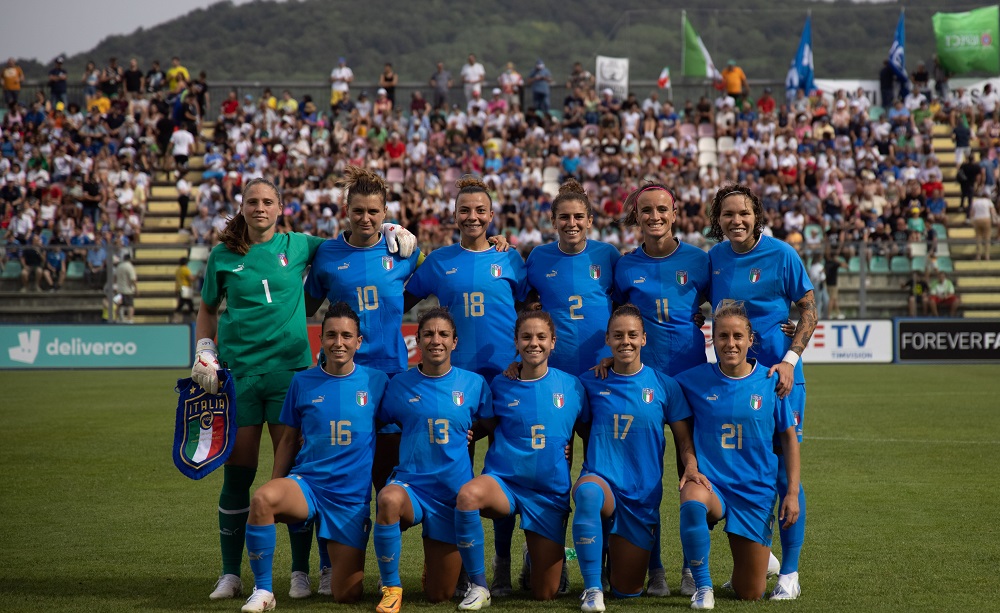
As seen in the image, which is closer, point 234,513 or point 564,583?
point 564,583

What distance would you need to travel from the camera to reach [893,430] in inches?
460

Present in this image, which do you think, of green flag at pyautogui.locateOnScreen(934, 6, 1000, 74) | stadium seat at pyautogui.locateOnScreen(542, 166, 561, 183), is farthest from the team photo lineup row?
green flag at pyautogui.locateOnScreen(934, 6, 1000, 74)

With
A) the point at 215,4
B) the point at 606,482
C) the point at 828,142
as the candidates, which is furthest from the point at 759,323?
the point at 215,4

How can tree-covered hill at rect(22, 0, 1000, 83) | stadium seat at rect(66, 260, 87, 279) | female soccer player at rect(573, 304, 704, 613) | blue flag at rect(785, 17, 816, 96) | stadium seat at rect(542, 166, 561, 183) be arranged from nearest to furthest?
1. female soccer player at rect(573, 304, 704, 613)
2. stadium seat at rect(66, 260, 87, 279)
3. stadium seat at rect(542, 166, 561, 183)
4. blue flag at rect(785, 17, 816, 96)
5. tree-covered hill at rect(22, 0, 1000, 83)

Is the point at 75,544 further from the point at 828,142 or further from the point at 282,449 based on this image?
the point at 828,142

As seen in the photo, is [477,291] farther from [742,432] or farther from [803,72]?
[803,72]

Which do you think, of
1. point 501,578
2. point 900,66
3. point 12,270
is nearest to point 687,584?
point 501,578

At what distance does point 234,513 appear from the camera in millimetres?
5844

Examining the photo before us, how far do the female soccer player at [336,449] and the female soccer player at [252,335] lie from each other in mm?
251

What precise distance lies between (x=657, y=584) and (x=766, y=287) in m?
1.65

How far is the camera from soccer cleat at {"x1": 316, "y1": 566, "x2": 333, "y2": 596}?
5.68m

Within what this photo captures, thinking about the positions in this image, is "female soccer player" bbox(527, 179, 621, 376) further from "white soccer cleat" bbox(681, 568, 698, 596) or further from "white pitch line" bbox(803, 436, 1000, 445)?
"white pitch line" bbox(803, 436, 1000, 445)

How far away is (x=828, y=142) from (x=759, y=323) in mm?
21928

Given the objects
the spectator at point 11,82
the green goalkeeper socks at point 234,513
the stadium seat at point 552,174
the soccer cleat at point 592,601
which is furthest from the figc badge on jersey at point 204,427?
the spectator at point 11,82
